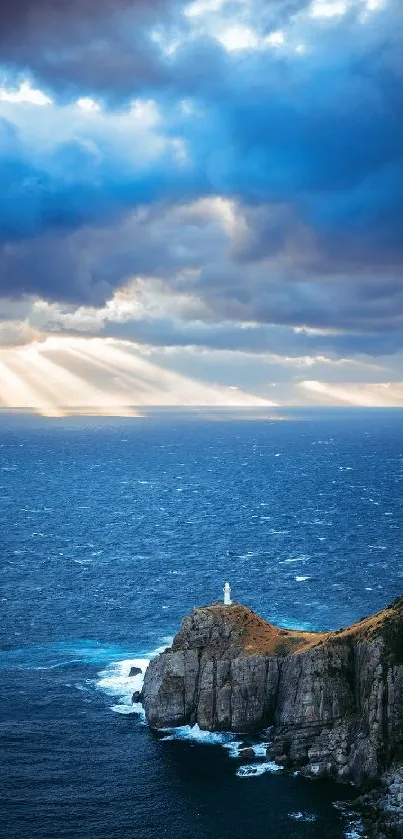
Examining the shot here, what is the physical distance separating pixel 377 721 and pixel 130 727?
1273 inches

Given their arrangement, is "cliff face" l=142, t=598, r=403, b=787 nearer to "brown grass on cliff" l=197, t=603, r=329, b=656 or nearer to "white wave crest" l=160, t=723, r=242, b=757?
"brown grass on cliff" l=197, t=603, r=329, b=656

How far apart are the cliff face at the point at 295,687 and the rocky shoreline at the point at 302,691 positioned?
0.12 metres

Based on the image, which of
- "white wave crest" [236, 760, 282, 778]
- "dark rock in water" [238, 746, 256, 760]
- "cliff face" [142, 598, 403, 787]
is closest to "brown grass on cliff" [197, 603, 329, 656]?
"cliff face" [142, 598, 403, 787]

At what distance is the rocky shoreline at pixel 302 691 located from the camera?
8594cm

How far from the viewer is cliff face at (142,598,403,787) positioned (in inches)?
3460

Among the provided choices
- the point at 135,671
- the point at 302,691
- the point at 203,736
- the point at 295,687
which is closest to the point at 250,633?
the point at 295,687

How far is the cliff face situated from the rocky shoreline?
116 millimetres

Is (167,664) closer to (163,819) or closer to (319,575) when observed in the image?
(163,819)

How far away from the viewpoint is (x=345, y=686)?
94250 mm

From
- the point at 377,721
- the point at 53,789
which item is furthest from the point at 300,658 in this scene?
the point at 53,789

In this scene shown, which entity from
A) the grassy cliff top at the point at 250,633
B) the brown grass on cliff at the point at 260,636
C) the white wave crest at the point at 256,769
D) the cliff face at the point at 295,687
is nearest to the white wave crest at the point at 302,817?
the cliff face at the point at 295,687

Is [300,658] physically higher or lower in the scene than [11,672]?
higher

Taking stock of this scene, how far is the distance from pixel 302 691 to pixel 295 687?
1.48m

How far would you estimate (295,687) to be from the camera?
9625 centimetres
